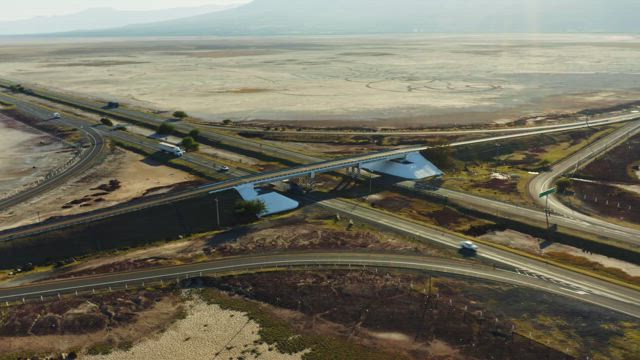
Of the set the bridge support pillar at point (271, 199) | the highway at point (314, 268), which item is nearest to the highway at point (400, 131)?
the bridge support pillar at point (271, 199)

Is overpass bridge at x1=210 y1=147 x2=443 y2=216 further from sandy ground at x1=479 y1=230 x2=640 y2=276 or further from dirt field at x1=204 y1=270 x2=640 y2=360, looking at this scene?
sandy ground at x1=479 y1=230 x2=640 y2=276

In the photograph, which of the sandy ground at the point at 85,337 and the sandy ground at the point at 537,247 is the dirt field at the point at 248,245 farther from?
the sandy ground at the point at 537,247

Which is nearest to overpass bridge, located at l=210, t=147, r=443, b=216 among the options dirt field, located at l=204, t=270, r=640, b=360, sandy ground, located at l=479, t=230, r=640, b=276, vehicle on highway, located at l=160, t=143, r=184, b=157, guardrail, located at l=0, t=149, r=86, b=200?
dirt field, located at l=204, t=270, r=640, b=360

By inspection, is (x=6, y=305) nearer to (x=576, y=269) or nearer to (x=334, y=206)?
(x=334, y=206)

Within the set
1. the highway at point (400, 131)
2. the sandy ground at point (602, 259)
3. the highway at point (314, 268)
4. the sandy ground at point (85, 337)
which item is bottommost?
the sandy ground at point (602, 259)

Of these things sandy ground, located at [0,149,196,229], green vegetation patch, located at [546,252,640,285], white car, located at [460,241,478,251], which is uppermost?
sandy ground, located at [0,149,196,229]

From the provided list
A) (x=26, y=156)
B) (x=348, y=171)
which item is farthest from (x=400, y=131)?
(x=26, y=156)
